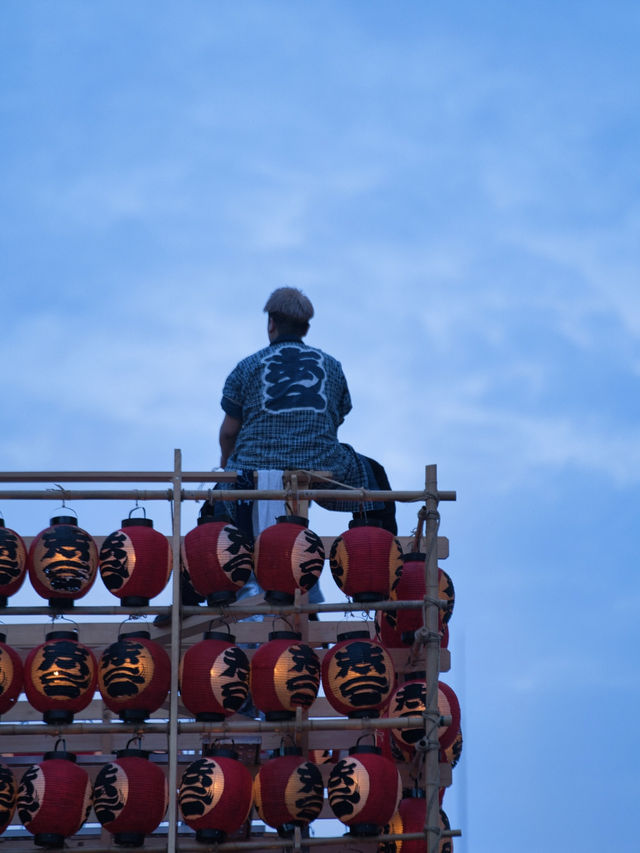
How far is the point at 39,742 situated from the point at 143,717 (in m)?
1.28

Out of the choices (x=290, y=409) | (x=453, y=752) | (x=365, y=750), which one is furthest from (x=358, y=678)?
(x=290, y=409)

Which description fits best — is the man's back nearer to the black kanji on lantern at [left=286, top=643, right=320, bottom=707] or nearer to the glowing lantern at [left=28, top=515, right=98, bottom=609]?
the glowing lantern at [left=28, top=515, right=98, bottom=609]

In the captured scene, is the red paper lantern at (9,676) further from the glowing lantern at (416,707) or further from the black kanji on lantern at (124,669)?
the glowing lantern at (416,707)

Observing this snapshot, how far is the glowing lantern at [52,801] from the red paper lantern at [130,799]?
123mm

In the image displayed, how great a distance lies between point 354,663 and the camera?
329 inches

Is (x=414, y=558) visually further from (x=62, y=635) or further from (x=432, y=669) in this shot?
(x=62, y=635)

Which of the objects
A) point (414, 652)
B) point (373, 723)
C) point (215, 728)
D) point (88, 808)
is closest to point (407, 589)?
point (414, 652)

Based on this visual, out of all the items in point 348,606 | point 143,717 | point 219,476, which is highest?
point 219,476

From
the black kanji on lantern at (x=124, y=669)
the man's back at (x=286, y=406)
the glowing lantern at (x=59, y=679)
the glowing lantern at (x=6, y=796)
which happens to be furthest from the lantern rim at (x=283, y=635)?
the glowing lantern at (x=6, y=796)

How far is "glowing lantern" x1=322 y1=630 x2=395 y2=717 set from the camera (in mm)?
8344

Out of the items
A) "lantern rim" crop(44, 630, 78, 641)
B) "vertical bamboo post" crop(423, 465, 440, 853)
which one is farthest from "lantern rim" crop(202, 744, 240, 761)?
"vertical bamboo post" crop(423, 465, 440, 853)

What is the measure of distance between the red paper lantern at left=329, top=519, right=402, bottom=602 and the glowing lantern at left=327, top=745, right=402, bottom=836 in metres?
1.04

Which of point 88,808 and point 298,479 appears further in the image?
point 298,479

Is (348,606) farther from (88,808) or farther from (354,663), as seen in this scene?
(88,808)
